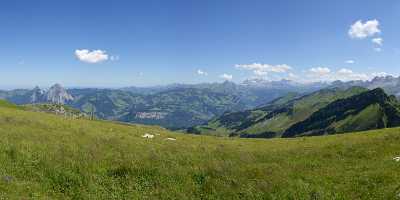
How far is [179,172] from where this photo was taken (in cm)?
2366

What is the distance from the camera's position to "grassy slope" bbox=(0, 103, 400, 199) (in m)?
20.5

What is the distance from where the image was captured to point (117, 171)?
23.1 metres

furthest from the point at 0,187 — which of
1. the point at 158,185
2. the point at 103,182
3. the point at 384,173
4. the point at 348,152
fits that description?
the point at 348,152

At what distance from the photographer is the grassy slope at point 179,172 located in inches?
808

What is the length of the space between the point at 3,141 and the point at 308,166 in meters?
23.2

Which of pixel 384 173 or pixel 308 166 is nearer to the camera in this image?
pixel 384 173

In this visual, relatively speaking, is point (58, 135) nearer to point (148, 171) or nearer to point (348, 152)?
point (148, 171)

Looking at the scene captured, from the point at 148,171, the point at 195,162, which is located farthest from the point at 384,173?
the point at 148,171

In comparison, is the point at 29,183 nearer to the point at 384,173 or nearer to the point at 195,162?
the point at 195,162

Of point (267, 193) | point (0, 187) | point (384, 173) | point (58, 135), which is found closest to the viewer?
point (0, 187)

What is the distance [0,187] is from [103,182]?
557 centimetres

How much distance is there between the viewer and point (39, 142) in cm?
2847

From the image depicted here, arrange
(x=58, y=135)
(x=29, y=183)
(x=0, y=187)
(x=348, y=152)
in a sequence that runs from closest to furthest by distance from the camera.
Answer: (x=0, y=187) < (x=29, y=183) < (x=348, y=152) < (x=58, y=135)

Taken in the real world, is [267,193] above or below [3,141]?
below
